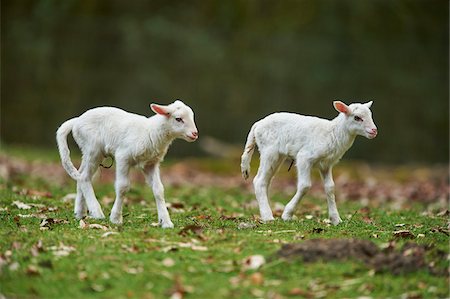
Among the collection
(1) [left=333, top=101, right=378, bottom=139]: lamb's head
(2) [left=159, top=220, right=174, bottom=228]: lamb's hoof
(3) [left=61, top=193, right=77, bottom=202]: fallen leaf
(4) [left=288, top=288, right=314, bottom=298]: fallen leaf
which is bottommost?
(3) [left=61, top=193, right=77, bottom=202]: fallen leaf

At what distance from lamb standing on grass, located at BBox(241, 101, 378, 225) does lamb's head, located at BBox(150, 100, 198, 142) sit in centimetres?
120

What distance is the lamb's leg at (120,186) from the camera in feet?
26.6

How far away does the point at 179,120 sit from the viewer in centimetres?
802

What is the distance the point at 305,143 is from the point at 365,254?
243 cm

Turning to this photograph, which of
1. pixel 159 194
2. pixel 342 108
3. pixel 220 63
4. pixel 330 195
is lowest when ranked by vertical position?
pixel 330 195

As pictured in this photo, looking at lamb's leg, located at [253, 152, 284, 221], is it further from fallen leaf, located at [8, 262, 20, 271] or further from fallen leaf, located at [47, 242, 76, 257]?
fallen leaf, located at [8, 262, 20, 271]

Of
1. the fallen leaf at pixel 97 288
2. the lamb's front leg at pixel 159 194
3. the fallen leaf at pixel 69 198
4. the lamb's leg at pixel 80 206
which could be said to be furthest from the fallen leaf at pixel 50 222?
the fallen leaf at pixel 69 198

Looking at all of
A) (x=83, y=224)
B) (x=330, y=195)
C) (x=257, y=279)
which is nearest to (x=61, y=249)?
(x=83, y=224)

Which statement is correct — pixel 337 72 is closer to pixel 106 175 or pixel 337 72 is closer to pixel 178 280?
pixel 106 175

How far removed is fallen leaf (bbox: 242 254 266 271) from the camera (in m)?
6.18

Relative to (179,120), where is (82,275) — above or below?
below

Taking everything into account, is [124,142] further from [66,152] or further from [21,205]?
[21,205]

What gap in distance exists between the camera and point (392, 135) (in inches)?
940

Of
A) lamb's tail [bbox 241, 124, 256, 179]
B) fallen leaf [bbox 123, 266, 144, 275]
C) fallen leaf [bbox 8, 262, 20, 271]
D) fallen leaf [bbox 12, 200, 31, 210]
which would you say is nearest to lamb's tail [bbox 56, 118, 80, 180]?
fallen leaf [bbox 12, 200, 31, 210]
